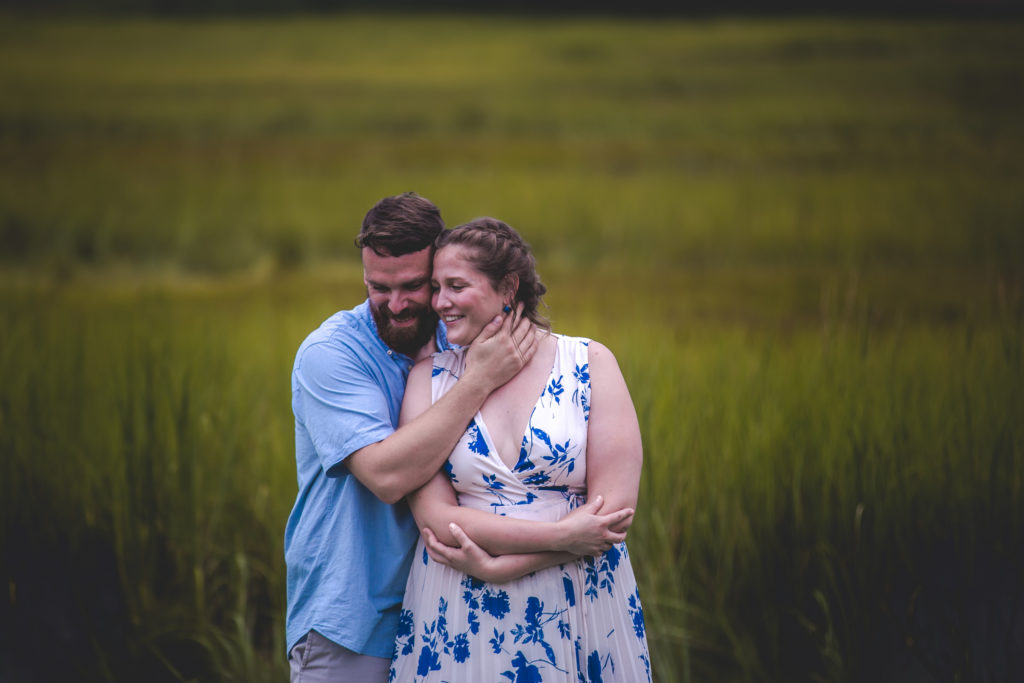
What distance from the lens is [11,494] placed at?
10.0 feet

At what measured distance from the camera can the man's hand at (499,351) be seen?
1745 millimetres

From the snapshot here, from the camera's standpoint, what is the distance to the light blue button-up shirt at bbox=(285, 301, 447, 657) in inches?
70.8

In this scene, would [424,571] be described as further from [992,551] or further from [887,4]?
[887,4]

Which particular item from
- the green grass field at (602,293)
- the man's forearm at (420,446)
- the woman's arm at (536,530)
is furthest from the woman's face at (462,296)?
the green grass field at (602,293)

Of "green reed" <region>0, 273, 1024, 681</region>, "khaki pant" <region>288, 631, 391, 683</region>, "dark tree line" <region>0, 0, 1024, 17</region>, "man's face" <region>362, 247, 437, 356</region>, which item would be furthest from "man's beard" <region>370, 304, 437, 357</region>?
"dark tree line" <region>0, 0, 1024, 17</region>

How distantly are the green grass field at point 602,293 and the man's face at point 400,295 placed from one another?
54.8 inches

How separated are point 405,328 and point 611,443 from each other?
1.75 feet

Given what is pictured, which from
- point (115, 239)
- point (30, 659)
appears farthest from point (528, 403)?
point (115, 239)

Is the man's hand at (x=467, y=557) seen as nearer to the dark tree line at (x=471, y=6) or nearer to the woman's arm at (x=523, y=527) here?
the woman's arm at (x=523, y=527)

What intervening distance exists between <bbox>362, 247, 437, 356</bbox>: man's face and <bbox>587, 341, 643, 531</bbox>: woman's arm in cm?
41

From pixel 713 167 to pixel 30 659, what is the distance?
7675 millimetres

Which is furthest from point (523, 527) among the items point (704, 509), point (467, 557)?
point (704, 509)

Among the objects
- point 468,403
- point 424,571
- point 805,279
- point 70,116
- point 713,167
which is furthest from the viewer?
point 70,116

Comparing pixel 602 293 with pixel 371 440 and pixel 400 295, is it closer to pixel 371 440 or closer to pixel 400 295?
pixel 400 295
